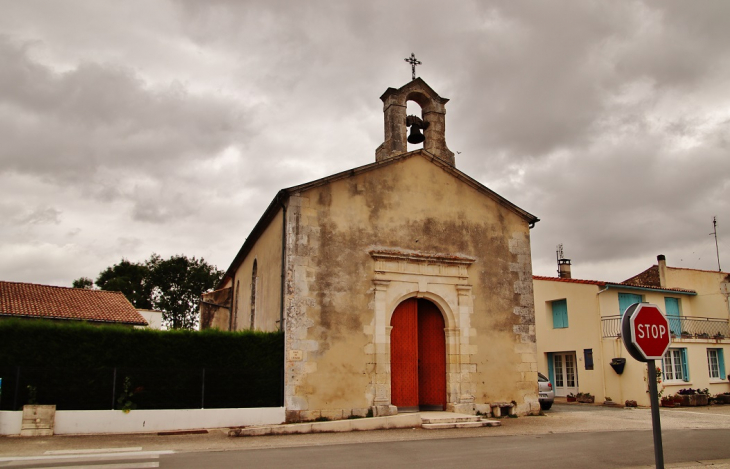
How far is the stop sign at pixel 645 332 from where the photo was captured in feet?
12.9

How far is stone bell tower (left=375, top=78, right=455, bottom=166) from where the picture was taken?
615 inches

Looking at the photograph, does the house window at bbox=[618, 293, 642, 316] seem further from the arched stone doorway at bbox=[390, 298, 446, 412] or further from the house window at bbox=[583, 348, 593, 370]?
the arched stone doorway at bbox=[390, 298, 446, 412]

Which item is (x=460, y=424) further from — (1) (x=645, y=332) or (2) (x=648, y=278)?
(2) (x=648, y=278)

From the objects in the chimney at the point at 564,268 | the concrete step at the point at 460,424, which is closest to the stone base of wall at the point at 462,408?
the concrete step at the point at 460,424

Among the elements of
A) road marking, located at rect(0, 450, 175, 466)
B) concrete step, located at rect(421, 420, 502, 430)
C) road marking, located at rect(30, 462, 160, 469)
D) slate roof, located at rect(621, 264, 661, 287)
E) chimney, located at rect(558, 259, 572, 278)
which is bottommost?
concrete step, located at rect(421, 420, 502, 430)

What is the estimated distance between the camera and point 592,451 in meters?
9.21

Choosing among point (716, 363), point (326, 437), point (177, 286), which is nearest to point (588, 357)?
point (716, 363)

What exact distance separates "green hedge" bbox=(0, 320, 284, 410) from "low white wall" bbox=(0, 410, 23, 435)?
1.05 ft

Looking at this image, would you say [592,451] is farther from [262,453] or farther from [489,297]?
[489,297]

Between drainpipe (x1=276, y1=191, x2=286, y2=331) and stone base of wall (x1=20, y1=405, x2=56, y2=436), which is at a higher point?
drainpipe (x1=276, y1=191, x2=286, y2=331)

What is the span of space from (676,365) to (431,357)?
1234cm

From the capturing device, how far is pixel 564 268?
31609mm

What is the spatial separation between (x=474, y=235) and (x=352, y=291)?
13.3 ft

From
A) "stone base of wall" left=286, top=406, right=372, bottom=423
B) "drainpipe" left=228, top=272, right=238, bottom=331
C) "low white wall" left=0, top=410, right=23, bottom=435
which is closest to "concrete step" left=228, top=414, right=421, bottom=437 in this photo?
"stone base of wall" left=286, top=406, right=372, bottom=423
